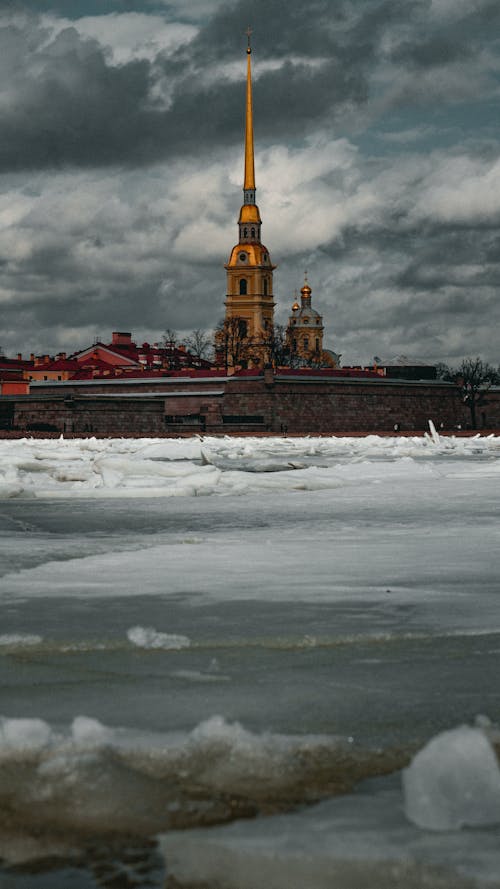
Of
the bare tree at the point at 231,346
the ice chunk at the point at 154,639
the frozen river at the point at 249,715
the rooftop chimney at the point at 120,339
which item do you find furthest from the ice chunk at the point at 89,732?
the rooftop chimney at the point at 120,339

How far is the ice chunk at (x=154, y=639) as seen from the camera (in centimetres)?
243

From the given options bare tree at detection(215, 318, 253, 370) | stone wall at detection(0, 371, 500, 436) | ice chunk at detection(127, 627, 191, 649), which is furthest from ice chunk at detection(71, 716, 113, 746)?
bare tree at detection(215, 318, 253, 370)

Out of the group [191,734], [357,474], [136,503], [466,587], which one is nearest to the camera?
[191,734]

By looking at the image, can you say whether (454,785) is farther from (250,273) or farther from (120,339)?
(250,273)

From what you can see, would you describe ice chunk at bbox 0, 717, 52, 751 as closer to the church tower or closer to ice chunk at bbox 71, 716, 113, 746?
ice chunk at bbox 71, 716, 113, 746

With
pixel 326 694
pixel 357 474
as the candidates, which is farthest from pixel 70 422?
pixel 326 694

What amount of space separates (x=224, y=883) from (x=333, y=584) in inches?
85.8

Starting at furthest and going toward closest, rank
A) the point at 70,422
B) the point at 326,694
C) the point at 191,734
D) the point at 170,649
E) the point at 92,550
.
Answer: the point at 70,422 → the point at 92,550 → the point at 170,649 → the point at 326,694 → the point at 191,734

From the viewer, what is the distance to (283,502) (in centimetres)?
687

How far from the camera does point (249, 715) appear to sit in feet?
6.04

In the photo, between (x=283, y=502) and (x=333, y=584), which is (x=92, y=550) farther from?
(x=283, y=502)

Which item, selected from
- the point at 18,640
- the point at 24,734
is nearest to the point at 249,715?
the point at 24,734

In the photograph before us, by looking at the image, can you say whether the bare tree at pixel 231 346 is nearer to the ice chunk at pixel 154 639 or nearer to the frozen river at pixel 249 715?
the frozen river at pixel 249 715

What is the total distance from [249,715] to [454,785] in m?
0.55
